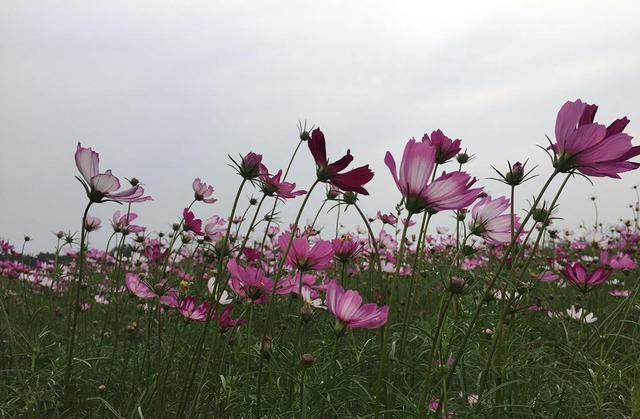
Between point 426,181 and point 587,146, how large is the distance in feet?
0.98

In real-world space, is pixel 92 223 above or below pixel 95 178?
below

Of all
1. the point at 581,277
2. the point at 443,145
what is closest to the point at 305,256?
the point at 443,145

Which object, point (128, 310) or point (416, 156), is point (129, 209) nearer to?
point (416, 156)

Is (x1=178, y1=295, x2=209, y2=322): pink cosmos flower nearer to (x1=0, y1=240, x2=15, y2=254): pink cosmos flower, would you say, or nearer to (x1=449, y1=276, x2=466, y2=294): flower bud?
(x1=449, y1=276, x2=466, y2=294): flower bud

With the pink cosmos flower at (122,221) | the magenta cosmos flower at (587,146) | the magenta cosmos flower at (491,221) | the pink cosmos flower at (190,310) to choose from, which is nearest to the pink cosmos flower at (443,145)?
the magenta cosmos flower at (491,221)

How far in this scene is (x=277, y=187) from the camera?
1.40 meters

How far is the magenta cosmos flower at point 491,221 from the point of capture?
4.34 ft

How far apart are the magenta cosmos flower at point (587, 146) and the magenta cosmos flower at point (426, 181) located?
0.57ft

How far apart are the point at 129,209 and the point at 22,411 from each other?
1.18 meters

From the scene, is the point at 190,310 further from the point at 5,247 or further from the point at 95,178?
the point at 5,247

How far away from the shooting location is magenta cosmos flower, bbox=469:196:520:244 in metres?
1.32

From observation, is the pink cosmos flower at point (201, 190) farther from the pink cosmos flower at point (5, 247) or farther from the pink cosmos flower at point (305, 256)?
the pink cosmos flower at point (5, 247)

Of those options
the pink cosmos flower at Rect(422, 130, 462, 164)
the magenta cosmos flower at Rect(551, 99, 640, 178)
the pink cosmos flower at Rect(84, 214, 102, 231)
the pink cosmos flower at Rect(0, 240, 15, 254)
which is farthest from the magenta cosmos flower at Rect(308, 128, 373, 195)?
the pink cosmos flower at Rect(0, 240, 15, 254)

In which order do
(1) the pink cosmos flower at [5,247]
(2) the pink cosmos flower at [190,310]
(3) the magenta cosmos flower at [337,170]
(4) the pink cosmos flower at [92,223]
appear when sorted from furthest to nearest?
1. (1) the pink cosmos flower at [5,247]
2. (4) the pink cosmos flower at [92,223]
3. (2) the pink cosmos flower at [190,310]
4. (3) the magenta cosmos flower at [337,170]
